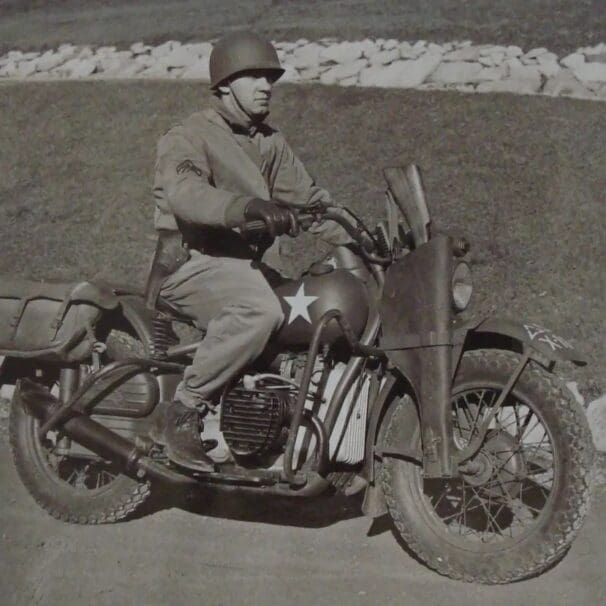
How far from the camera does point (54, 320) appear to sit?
423 cm

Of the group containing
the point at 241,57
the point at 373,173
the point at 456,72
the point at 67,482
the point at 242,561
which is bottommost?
the point at 373,173

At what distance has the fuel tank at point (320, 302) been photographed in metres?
3.66

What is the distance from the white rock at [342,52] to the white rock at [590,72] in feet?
5.41

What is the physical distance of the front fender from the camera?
3.32 m

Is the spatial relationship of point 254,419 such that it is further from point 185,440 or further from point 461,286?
point 461,286

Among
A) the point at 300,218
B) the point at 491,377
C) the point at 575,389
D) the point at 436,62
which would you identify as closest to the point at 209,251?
the point at 300,218

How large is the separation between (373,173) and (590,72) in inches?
70.1

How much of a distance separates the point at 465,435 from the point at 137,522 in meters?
1.63

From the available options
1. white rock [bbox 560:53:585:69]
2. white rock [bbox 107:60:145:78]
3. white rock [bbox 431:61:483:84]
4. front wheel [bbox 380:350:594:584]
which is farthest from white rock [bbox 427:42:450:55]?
front wheel [bbox 380:350:594:584]

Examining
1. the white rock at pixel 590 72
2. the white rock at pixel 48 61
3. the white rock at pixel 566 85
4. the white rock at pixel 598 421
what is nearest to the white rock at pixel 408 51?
the white rock at pixel 566 85

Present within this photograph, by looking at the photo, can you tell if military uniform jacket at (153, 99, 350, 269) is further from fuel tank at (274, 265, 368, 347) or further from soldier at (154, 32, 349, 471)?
fuel tank at (274, 265, 368, 347)

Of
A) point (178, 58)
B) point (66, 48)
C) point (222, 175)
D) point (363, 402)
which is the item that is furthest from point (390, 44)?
point (363, 402)

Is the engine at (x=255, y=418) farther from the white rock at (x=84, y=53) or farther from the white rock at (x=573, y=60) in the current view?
the white rock at (x=84, y=53)

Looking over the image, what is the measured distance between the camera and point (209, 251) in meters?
3.93
